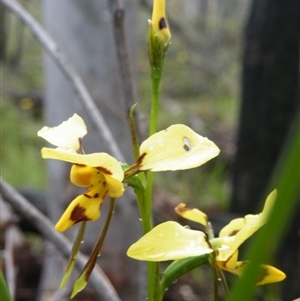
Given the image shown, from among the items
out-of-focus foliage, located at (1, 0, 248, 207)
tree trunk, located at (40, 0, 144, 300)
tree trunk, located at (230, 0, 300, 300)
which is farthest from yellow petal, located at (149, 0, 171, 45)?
tree trunk, located at (230, 0, 300, 300)

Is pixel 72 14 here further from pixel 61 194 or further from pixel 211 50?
pixel 211 50

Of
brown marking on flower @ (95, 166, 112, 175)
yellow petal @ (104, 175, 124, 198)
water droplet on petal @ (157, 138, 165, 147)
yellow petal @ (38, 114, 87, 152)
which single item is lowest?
yellow petal @ (104, 175, 124, 198)

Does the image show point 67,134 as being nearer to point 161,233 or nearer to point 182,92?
point 161,233

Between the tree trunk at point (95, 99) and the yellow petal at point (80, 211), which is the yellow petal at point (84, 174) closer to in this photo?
the yellow petal at point (80, 211)

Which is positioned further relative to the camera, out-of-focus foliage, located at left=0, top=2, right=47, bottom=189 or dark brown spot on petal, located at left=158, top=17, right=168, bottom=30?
out-of-focus foliage, located at left=0, top=2, right=47, bottom=189

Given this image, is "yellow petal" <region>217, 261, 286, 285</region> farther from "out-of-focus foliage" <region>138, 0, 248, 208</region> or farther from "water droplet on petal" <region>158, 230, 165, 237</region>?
"out-of-focus foliage" <region>138, 0, 248, 208</region>

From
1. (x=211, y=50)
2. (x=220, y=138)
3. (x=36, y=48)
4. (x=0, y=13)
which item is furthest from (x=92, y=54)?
(x=36, y=48)
